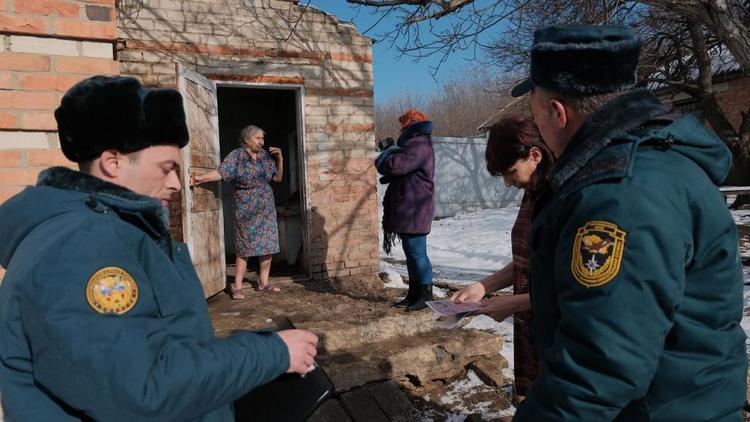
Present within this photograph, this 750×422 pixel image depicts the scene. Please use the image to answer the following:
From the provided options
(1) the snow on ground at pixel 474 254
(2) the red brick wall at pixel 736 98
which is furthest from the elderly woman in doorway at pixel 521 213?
(2) the red brick wall at pixel 736 98

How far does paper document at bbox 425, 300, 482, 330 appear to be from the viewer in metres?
1.88

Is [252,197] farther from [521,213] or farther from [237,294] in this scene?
[521,213]

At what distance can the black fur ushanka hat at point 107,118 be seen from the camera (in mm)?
1153

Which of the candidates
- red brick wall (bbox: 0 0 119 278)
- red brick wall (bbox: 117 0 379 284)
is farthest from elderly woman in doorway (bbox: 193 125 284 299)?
red brick wall (bbox: 0 0 119 278)

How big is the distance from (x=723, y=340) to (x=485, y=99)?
42.9 metres

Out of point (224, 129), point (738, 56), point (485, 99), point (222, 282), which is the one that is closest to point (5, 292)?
point (222, 282)

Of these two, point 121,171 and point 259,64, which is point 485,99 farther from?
point 121,171

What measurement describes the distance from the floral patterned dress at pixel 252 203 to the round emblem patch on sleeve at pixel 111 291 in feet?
13.7

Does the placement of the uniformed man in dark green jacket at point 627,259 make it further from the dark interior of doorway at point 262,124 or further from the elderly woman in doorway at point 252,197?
the dark interior of doorway at point 262,124

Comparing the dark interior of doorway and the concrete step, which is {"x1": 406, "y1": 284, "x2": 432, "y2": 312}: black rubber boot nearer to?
the concrete step


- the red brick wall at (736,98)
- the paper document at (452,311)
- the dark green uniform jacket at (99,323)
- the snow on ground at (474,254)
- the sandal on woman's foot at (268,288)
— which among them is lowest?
the snow on ground at (474,254)

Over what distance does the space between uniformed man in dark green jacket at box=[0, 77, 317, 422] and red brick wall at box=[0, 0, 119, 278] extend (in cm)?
171

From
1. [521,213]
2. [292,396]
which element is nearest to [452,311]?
[521,213]

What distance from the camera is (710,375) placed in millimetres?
1064
